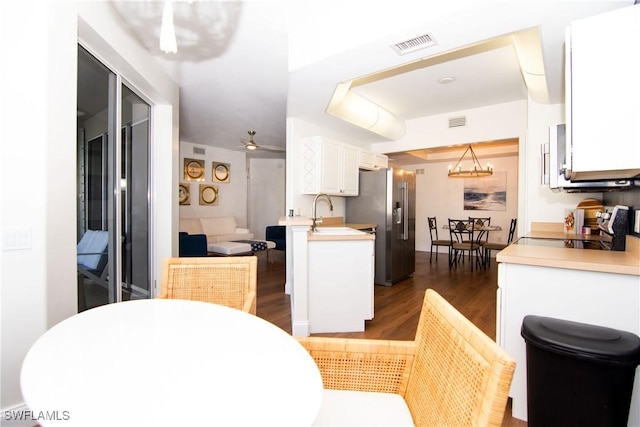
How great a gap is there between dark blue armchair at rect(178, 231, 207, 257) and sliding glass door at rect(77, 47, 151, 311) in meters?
1.70

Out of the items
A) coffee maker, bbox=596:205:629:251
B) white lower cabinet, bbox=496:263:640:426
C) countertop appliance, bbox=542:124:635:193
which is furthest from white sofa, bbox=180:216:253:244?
coffee maker, bbox=596:205:629:251

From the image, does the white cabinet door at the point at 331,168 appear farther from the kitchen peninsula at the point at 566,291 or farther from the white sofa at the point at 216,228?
the white sofa at the point at 216,228

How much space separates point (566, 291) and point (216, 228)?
6361 mm

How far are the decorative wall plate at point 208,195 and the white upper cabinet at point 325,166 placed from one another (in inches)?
143

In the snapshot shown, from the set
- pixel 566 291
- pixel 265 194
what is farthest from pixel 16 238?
pixel 265 194

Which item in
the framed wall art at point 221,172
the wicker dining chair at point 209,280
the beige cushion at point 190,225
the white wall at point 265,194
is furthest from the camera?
the white wall at point 265,194

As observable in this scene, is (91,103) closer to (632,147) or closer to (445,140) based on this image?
(632,147)

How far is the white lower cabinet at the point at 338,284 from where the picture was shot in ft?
9.40

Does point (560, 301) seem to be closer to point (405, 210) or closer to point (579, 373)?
point (579, 373)

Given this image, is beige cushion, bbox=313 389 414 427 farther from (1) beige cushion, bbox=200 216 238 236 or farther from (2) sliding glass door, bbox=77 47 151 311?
(1) beige cushion, bbox=200 216 238 236

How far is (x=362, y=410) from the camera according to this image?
3.17ft

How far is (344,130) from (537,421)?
393 centimetres

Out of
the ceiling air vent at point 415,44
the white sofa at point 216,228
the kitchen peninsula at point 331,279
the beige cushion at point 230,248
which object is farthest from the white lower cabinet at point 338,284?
the white sofa at point 216,228

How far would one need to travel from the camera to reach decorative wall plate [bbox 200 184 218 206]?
6887 millimetres
